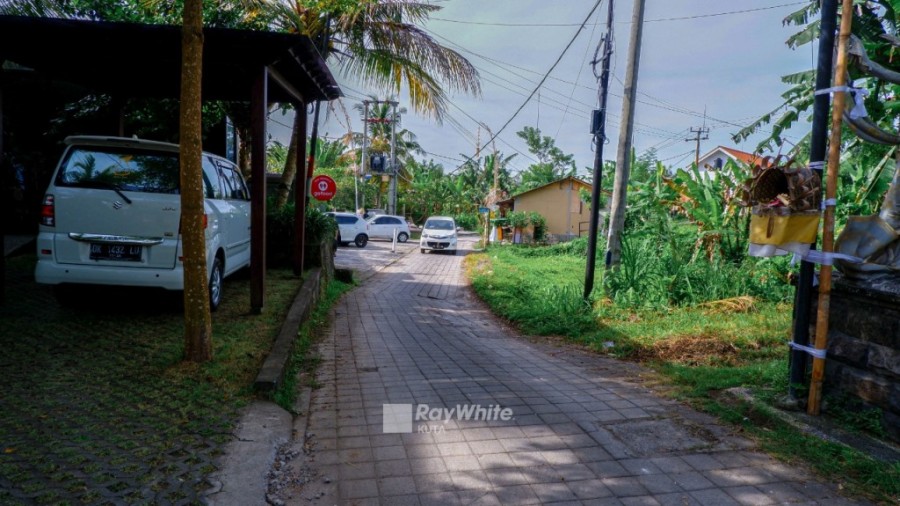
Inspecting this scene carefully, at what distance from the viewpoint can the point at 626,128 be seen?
10148mm

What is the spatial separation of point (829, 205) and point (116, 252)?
21.2ft

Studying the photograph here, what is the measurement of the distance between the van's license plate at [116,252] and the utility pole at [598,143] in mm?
7088

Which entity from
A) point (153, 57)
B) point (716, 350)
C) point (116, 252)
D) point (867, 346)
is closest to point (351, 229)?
point (153, 57)

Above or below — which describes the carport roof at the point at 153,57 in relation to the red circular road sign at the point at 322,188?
above

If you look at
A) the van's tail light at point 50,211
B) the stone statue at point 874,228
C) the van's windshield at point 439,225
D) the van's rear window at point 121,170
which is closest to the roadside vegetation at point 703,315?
the stone statue at point 874,228

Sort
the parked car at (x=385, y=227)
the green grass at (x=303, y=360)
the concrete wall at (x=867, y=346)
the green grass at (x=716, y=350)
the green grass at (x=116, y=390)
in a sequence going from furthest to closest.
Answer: the parked car at (x=385, y=227) → the green grass at (x=303, y=360) → the concrete wall at (x=867, y=346) → the green grass at (x=716, y=350) → the green grass at (x=116, y=390)

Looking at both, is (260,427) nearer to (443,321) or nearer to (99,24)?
(99,24)

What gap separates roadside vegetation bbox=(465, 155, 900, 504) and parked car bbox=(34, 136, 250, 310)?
5.25m

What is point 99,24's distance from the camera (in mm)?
6297

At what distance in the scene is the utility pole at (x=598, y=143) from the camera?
10.2 meters

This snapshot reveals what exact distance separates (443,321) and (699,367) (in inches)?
183

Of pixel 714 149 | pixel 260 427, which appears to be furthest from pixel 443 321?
pixel 714 149

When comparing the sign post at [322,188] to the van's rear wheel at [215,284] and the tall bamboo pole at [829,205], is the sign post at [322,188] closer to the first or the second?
the van's rear wheel at [215,284]

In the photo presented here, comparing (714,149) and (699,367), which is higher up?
(714,149)
